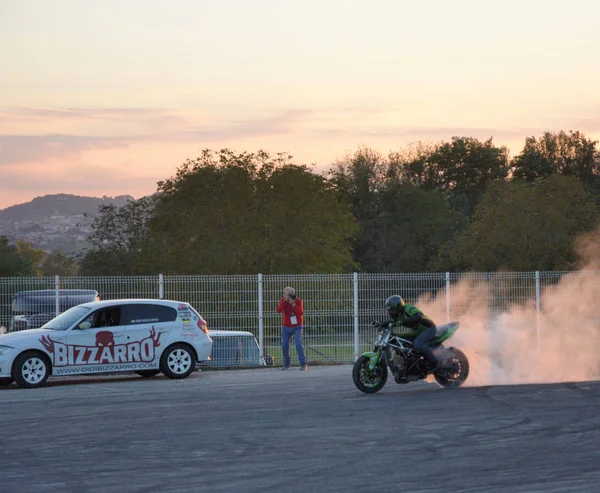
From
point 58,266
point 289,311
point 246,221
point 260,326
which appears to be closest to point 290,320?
point 289,311

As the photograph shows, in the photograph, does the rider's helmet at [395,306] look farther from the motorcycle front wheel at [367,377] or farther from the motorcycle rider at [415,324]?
the motorcycle front wheel at [367,377]

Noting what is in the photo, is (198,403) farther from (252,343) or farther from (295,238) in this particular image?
(295,238)

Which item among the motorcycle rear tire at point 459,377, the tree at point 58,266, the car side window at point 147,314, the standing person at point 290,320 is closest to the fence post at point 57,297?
the car side window at point 147,314

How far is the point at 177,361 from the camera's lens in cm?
2247

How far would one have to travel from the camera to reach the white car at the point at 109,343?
2102cm

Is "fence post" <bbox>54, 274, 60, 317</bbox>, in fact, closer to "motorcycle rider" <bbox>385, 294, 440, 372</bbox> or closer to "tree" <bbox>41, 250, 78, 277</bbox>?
"motorcycle rider" <bbox>385, 294, 440, 372</bbox>

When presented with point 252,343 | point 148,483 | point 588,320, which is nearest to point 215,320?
point 252,343

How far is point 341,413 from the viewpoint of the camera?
1520cm

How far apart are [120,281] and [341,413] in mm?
12020

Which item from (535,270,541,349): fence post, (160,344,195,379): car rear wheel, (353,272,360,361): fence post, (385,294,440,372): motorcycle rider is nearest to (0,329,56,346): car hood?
(160,344,195,379): car rear wheel

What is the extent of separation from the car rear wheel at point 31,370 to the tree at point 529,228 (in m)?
32.6

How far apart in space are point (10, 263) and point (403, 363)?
245 feet

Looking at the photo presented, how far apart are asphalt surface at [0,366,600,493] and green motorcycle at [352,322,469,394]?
30 centimetres

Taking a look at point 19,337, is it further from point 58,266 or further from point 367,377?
point 58,266
